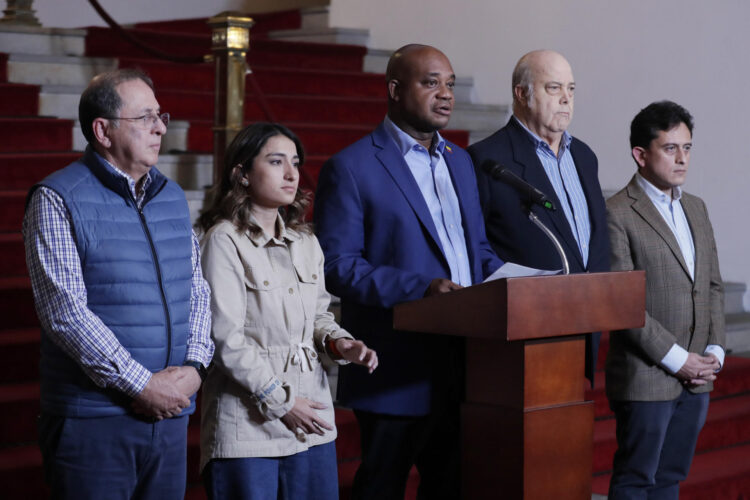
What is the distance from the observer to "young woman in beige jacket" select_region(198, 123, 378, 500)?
2.38 m

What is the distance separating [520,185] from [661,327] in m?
0.83

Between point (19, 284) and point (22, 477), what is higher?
point (19, 284)

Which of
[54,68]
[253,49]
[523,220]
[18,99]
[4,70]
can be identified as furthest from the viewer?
[253,49]

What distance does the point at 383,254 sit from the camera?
2.72 metres

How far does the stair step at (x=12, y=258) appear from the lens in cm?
429

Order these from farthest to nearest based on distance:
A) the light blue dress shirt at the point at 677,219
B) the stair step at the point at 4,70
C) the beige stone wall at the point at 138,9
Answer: the beige stone wall at the point at 138,9 < the stair step at the point at 4,70 < the light blue dress shirt at the point at 677,219

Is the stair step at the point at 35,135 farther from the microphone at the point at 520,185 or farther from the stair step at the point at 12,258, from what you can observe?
the microphone at the point at 520,185

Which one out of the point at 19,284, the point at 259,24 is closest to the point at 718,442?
the point at 19,284

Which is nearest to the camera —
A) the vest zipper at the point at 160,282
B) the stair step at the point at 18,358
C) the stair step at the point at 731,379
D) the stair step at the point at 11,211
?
the vest zipper at the point at 160,282

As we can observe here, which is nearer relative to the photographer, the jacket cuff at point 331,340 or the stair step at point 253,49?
the jacket cuff at point 331,340

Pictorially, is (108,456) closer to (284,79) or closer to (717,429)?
(717,429)

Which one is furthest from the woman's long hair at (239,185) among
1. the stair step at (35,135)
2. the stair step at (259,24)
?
the stair step at (259,24)

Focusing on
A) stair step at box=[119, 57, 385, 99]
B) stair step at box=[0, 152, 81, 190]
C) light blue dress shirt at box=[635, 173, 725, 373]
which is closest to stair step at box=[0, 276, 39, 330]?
stair step at box=[0, 152, 81, 190]

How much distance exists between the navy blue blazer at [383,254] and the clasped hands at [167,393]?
50cm
